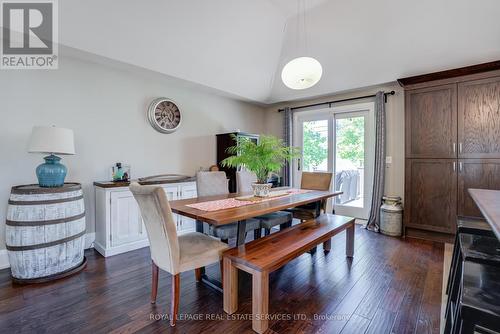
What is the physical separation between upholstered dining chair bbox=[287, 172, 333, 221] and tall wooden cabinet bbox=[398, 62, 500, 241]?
129cm

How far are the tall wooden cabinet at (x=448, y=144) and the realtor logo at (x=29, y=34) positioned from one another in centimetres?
438

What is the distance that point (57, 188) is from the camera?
7.54 feet

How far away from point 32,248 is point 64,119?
1478 mm

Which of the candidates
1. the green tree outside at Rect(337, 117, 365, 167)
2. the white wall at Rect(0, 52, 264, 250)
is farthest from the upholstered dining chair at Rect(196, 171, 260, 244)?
the green tree outside at Rect(337, 117, 365, 167)

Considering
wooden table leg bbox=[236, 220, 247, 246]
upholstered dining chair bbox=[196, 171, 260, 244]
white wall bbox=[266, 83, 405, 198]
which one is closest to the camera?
wooden table leg bbox=[236, 220, 247, 246]

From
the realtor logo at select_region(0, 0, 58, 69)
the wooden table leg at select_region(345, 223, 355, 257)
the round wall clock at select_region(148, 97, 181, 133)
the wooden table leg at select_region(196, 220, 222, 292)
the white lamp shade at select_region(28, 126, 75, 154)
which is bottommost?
the wooden table leg at select_region(196, 220, 222, 292)

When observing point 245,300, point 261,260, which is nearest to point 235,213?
point 261,260

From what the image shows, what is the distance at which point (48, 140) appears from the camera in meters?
2.29

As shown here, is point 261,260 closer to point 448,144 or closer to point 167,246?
point 167,246

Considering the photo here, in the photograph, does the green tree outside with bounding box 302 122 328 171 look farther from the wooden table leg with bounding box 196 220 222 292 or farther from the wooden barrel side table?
the wooden barrel side table

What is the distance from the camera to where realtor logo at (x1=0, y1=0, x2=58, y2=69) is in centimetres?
228

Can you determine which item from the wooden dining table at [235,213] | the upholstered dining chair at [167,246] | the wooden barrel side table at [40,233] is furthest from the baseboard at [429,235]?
the wooden barrel side table at [40,233]

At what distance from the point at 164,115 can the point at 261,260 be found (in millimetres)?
2871

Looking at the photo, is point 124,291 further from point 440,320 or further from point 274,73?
point 274,73
